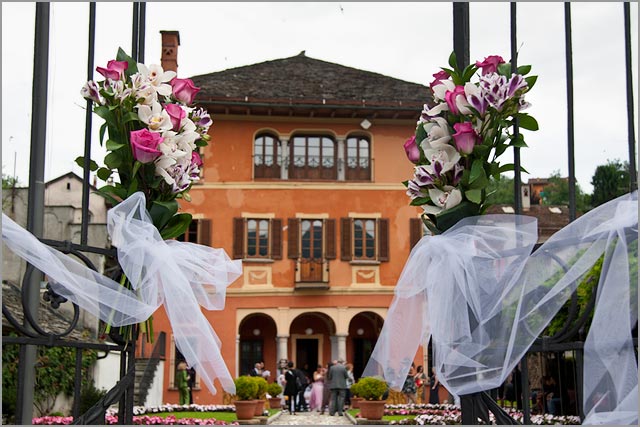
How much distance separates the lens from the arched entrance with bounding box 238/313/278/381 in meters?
29.2

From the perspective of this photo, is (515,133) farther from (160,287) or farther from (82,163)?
(82,163)

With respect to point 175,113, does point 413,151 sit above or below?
below

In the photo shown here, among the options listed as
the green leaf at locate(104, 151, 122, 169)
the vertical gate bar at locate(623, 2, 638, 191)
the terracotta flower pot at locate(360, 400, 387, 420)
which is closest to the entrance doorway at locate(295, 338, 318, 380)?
the terracotta flower pot at locate(360, 400, 387, 420)

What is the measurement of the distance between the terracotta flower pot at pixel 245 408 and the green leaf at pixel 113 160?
14.8 m

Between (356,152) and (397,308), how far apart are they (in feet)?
83.6

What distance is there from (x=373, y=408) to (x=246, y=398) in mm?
2652

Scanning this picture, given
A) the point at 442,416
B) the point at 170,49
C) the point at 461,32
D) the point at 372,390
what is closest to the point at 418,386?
the point at 372,390

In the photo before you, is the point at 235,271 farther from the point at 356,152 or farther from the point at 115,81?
the point at 356,152

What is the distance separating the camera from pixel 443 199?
3.52 metres

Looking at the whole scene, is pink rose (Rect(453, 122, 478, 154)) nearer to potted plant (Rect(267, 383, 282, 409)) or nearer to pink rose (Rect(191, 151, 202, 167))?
pink rose (Rect(191, 151, 202, 167))

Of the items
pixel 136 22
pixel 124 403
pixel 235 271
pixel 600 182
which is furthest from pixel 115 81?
pixel 600 182

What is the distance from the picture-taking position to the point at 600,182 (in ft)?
121

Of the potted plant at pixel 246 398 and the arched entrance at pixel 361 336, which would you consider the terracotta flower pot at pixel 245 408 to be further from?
the arched entrance at pixel 361 336

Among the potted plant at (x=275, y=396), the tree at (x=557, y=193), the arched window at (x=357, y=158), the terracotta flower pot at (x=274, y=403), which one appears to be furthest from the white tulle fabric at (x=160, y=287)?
the tree at (x=557, y=193)
